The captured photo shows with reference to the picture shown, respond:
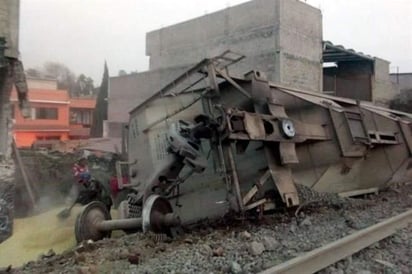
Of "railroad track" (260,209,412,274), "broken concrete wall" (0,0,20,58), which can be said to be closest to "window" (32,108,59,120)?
"broken concrete wall" (0,0,20,58)

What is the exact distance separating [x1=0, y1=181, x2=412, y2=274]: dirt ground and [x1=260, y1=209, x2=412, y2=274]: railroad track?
75 mm

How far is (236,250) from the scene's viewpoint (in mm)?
4598

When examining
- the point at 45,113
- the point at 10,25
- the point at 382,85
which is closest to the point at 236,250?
the point at 10,25

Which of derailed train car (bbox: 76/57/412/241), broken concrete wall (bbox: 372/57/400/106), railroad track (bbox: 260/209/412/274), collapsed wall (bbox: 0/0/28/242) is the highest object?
broken concrete wall (bbox: 372/57/400/106)

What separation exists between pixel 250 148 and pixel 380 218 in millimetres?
2283

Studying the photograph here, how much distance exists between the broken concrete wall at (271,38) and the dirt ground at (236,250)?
12.4 metres

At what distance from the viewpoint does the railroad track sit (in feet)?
11.6

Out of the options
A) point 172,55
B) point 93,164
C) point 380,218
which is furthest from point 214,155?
point 172,55

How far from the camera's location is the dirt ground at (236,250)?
411cm

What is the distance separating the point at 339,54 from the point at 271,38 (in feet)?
21.3

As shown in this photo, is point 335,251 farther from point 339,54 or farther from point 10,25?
point 339,54

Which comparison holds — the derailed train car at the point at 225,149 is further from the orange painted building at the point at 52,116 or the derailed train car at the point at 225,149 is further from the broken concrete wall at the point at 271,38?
the orange painted building at the point at 52,116

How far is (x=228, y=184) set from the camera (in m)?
5.46

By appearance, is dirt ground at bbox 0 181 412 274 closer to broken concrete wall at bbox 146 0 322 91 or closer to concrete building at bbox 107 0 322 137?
broken concrete wall at bbox 146 0 322 91
